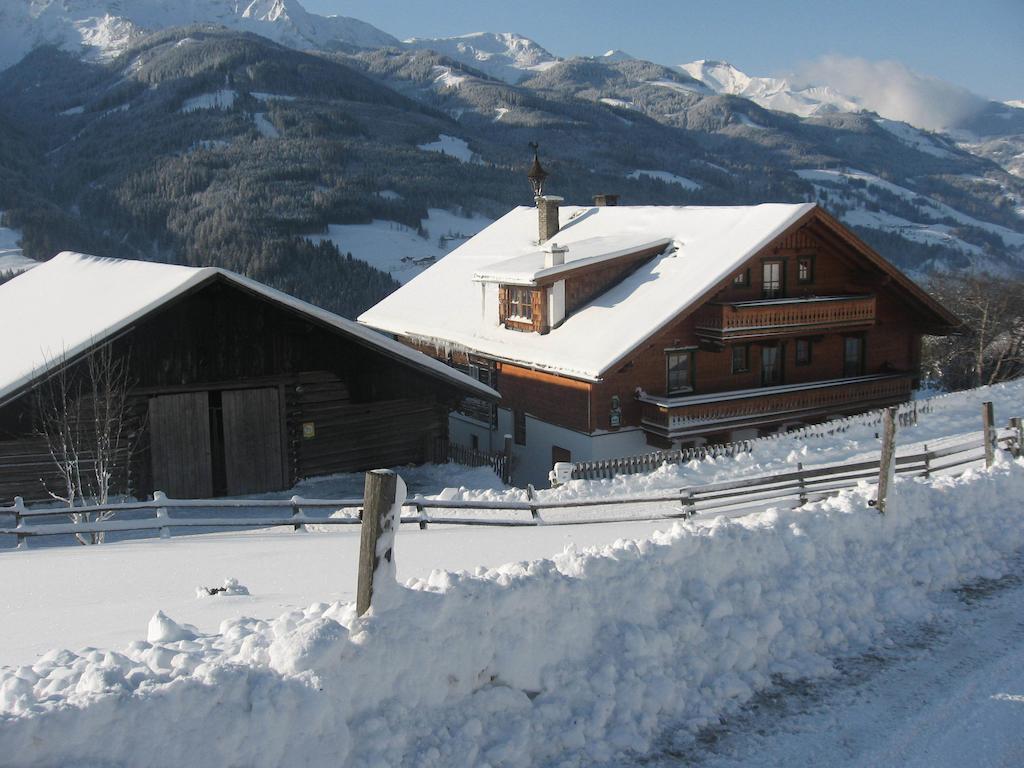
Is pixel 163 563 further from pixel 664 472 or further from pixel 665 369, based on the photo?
pixel 665 369

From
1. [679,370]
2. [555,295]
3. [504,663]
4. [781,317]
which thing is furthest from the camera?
[555,295]

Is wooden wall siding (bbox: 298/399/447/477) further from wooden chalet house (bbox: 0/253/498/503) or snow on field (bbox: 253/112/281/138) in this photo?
snow on field (bbox: 253/112/281/138)

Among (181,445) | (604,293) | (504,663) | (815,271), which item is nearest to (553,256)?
(604,293)

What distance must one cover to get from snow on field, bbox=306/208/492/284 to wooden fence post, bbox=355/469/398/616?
374 ft

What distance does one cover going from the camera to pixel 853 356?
33250 millimetres

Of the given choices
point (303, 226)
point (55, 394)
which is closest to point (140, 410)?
point (55, 394)

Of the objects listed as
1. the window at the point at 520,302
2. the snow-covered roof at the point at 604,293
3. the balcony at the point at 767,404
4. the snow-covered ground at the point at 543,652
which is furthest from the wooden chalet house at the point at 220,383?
the window at the point at 520,302

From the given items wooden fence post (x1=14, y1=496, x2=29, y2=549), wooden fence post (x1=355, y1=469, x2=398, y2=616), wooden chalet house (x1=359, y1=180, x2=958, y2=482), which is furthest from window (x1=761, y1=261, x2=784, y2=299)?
wooden fence post (x1=355, y1=469, x2=398, y2=616)

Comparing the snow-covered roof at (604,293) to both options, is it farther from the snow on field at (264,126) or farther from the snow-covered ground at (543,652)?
the snow on field at (264,126)

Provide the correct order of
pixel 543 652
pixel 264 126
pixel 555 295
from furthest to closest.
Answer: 1. pixel 264 126
2. pixel 555 295
3. pixel 543 652

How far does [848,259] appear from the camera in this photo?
107 feet

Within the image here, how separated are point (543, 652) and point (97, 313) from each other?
15.9 metres

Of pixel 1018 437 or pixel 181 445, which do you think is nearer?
pixel 1018 437

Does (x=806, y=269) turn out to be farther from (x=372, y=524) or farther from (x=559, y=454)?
(x=372, y=524)
